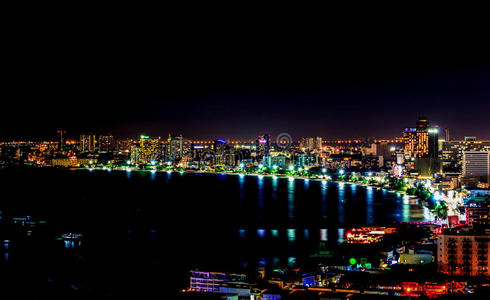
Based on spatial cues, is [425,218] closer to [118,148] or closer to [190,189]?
[190,189]

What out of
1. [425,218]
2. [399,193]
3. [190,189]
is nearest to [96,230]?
[425,218]

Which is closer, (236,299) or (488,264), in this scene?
(236,299)

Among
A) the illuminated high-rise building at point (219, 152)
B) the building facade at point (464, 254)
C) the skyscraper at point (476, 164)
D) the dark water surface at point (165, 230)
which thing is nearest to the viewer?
the building facade at point (464, 254)

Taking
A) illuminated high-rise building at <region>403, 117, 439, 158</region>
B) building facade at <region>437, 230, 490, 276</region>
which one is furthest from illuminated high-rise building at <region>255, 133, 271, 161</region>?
building facade at <region>437, 230, 490, 276</region>

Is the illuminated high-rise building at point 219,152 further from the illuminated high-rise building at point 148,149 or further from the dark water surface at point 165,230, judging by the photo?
the dark water surface at point 165,230

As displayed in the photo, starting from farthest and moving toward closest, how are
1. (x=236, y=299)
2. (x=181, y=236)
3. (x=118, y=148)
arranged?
(x=118, y=148) < (x=181, y=236) < (x=236, y=299)

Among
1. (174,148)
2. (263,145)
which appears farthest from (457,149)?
(174,148)

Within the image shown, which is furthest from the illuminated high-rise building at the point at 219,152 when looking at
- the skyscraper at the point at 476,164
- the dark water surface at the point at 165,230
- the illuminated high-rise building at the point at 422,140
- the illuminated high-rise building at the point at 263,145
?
the skyscraper at the point at 476,164
